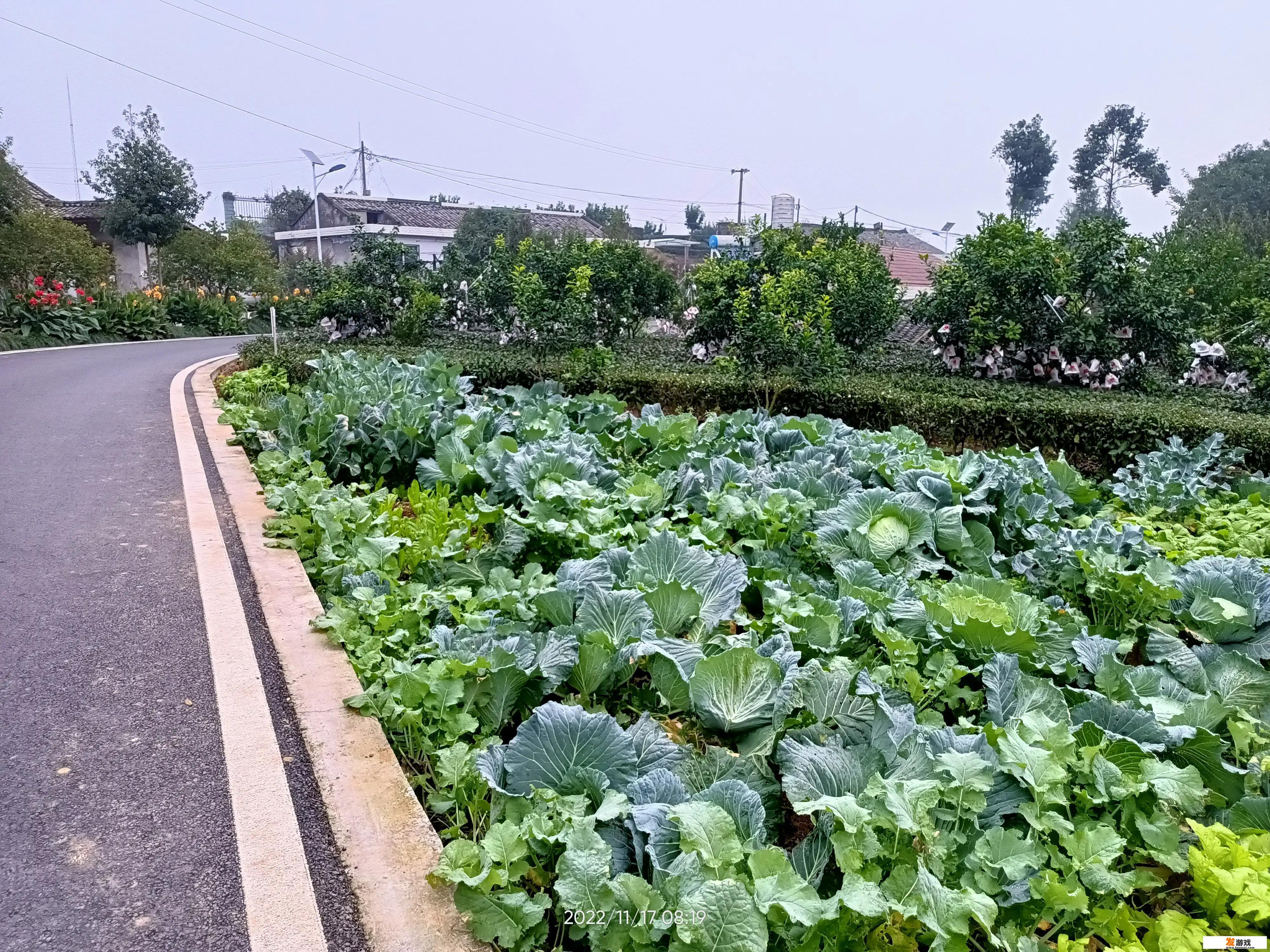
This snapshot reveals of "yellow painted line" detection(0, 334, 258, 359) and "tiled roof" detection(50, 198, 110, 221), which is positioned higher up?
"tiled roof" detection(50, 198, 110, 221)

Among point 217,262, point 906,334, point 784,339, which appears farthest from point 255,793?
point 217,262

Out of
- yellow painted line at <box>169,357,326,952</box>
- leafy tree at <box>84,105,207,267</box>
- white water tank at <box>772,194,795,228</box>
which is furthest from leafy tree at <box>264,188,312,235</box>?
yellow painted line at <box>169,357,326,952</box>

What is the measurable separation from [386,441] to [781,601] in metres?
3.05

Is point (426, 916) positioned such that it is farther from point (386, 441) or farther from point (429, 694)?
point (386, 441)

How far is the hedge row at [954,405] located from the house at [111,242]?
24.1 metres

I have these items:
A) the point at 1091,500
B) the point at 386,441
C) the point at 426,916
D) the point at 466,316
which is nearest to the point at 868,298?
the point at 1091,500

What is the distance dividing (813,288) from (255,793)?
764 centimetres

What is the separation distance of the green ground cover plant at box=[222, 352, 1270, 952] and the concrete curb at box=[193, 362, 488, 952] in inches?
2.8

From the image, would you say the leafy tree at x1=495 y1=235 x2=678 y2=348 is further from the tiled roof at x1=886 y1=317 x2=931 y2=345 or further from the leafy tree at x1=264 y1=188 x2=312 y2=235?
the leafy tree at x1=264 y1=188 x2=312 y2=235

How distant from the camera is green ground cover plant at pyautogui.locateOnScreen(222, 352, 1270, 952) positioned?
1.60 metres

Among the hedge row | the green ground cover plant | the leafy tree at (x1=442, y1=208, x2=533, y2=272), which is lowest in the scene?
the green ground cover plant

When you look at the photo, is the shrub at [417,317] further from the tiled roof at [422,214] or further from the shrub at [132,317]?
the tiled roof at [422,214]

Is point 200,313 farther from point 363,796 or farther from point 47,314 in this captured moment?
point 363,796

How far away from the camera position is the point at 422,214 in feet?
134
